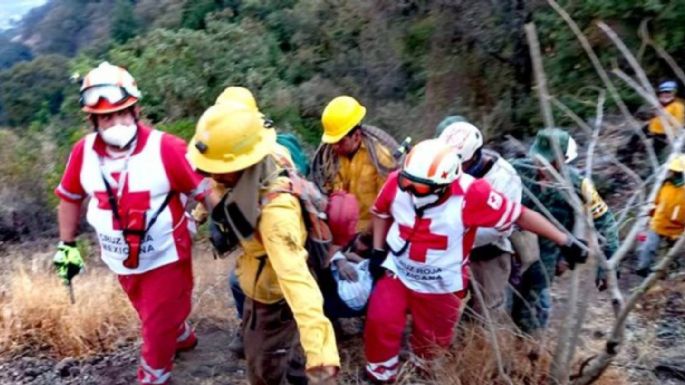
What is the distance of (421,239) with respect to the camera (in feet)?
13.5

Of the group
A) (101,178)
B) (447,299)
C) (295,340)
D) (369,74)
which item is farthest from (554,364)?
(369,74)

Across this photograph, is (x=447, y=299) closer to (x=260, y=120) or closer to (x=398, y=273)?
(x=398, y=273)

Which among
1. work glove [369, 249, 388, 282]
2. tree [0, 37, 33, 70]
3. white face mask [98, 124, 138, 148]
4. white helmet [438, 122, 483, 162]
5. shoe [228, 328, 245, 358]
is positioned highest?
white face mask [98, 124, 138, 148]

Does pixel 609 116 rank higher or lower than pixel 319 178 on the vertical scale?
lower

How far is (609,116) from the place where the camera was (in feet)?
39.7

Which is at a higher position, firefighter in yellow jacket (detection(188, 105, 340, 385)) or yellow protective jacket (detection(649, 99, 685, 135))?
firefighter in yellow jacket (detection(188, 105, 340, 385))

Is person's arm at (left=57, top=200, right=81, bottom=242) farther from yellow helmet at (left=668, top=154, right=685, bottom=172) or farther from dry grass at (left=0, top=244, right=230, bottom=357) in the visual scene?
yellow helmet at (left=668, top=154, right=685, bottom=172)

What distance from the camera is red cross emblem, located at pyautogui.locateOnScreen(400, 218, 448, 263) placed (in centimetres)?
409

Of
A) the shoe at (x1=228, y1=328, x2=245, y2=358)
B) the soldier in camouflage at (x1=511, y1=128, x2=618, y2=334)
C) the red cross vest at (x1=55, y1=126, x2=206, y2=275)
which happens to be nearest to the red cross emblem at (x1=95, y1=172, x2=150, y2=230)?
the red cross vest at (x1=55, y1=126, x2=206, y2=275)

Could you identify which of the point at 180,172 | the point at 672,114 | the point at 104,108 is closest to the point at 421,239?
the point at 180,172

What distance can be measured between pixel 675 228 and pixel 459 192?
3.77 metres

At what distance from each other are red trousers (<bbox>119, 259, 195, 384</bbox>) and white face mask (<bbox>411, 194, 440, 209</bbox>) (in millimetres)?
1188

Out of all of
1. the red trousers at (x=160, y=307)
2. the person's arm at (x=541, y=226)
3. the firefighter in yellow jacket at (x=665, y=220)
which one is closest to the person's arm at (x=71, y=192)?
the red trousers at (x=160, y=307)

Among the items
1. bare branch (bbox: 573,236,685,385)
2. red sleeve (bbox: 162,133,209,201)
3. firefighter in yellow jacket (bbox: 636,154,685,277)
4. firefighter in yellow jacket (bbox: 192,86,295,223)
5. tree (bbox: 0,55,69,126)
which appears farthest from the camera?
tree (bbox: 0,55,69,126)
